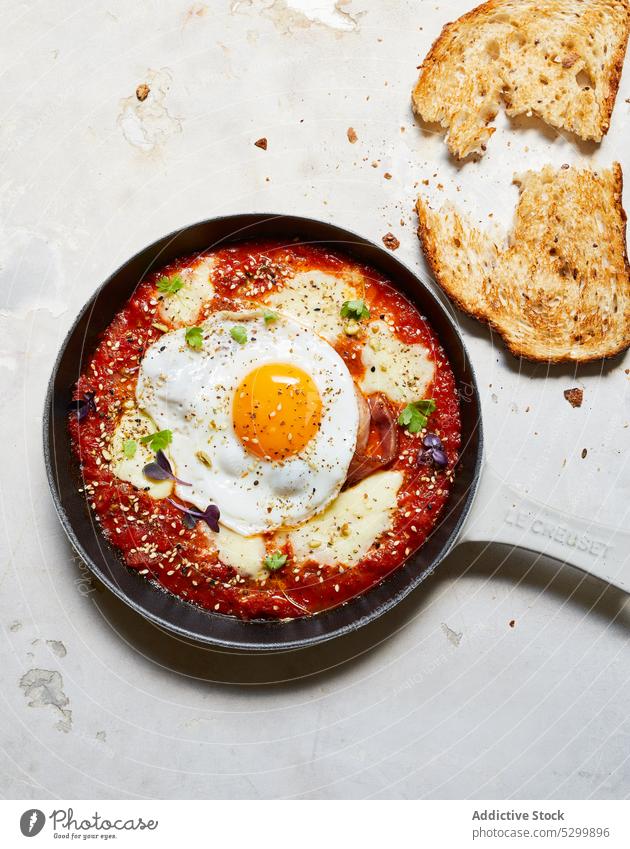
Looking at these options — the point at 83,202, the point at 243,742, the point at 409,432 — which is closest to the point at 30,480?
the point at 83,202

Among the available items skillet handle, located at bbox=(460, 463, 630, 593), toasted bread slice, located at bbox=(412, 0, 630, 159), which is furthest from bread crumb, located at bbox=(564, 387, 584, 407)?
toasted bread slice, located at bbox=(412, 0, 630, 159)

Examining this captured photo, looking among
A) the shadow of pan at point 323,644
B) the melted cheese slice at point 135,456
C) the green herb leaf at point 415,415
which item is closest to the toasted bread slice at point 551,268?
the green herb leaf at point 415,415

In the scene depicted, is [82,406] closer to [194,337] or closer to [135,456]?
[135,456]

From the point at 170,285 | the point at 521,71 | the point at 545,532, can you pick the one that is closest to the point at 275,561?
the point at 545,532

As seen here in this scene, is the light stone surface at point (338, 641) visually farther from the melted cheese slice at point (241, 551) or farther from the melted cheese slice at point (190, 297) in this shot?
the melted cheese slice at point (241, 551)

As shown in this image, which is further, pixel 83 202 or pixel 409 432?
pixel 83 202

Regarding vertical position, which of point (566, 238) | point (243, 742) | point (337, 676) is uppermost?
point (566, 238)

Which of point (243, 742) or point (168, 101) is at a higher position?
point (168, 101)
